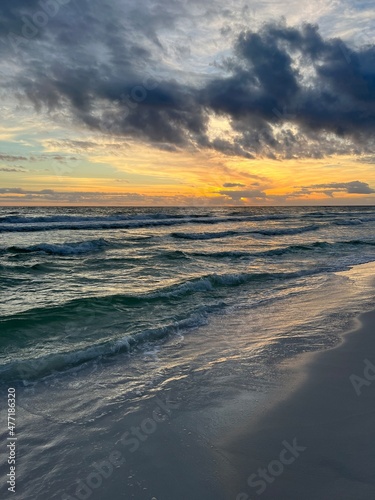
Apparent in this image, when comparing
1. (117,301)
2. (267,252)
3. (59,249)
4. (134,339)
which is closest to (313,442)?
(134,339)

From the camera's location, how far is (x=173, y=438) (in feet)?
13.5

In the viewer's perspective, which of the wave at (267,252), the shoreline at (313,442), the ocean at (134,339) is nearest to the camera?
the shoreline at (313,442)

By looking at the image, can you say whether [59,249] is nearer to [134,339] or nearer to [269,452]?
[134,339]

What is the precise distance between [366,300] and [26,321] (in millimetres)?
8872

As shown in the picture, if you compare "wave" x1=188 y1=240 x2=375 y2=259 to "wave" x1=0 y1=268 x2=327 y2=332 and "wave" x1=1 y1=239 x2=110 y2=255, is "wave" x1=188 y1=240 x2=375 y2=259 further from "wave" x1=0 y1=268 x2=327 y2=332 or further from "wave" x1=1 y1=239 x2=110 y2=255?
"wave" x1=1 y1=239 x2=110 y2=255

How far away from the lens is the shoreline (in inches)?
128

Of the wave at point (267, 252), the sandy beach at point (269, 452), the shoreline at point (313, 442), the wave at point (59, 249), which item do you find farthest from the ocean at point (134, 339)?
the wave at point (59, 249)

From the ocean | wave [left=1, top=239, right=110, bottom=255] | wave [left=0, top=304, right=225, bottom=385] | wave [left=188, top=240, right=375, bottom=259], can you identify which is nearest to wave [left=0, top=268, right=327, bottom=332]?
the ocean

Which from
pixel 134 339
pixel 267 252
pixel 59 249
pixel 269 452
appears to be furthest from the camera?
pixel 59 249

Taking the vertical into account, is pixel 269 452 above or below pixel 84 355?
above

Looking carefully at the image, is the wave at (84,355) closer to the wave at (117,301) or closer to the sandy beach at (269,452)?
the wave at (117,301)

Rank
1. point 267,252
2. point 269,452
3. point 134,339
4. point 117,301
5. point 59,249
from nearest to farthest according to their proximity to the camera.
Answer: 1. point 269,452
2. point 134,339
3. point 117,301
4. point 267,252
5. point 59,249

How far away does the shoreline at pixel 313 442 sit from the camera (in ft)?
10.6

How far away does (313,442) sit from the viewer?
152 inches
